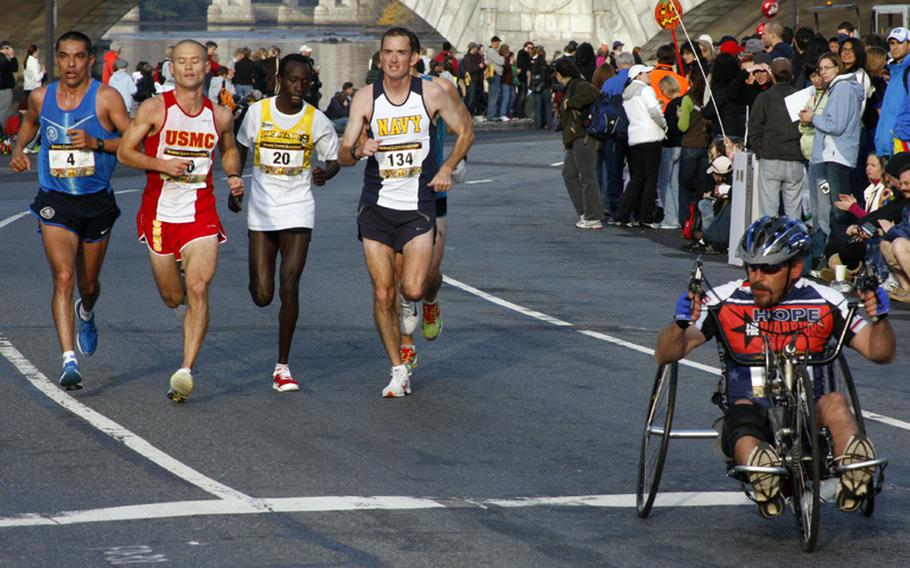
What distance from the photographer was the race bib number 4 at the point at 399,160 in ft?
34.0

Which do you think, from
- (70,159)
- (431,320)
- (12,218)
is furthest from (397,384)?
(12,218)

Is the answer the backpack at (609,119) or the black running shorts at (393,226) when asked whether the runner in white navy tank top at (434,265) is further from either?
the backpack at (609,119)

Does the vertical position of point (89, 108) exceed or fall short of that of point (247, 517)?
it exceeds it

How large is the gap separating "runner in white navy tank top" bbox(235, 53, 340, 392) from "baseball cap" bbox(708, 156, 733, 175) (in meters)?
8.27

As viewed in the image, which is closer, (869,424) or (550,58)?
(869,424)

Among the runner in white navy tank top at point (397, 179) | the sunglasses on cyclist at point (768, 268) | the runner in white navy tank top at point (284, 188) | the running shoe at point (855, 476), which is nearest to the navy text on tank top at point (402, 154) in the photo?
the runner in white navy tank top at point (397, 179)

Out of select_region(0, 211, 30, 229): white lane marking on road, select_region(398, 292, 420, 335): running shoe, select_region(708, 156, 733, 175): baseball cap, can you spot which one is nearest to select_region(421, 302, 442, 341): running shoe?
select_region(398, 292, 420, 335): running shoe

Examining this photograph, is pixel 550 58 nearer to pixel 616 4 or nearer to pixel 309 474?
pixel 616 4

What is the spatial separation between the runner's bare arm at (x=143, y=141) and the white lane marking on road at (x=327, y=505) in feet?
9.47

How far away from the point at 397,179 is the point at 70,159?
1.96 metres

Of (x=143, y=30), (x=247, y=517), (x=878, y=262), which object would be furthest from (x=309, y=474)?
(x=143, y=30)

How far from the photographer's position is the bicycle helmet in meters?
7.14

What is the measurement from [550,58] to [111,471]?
130 ft

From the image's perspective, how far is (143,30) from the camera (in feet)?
453
